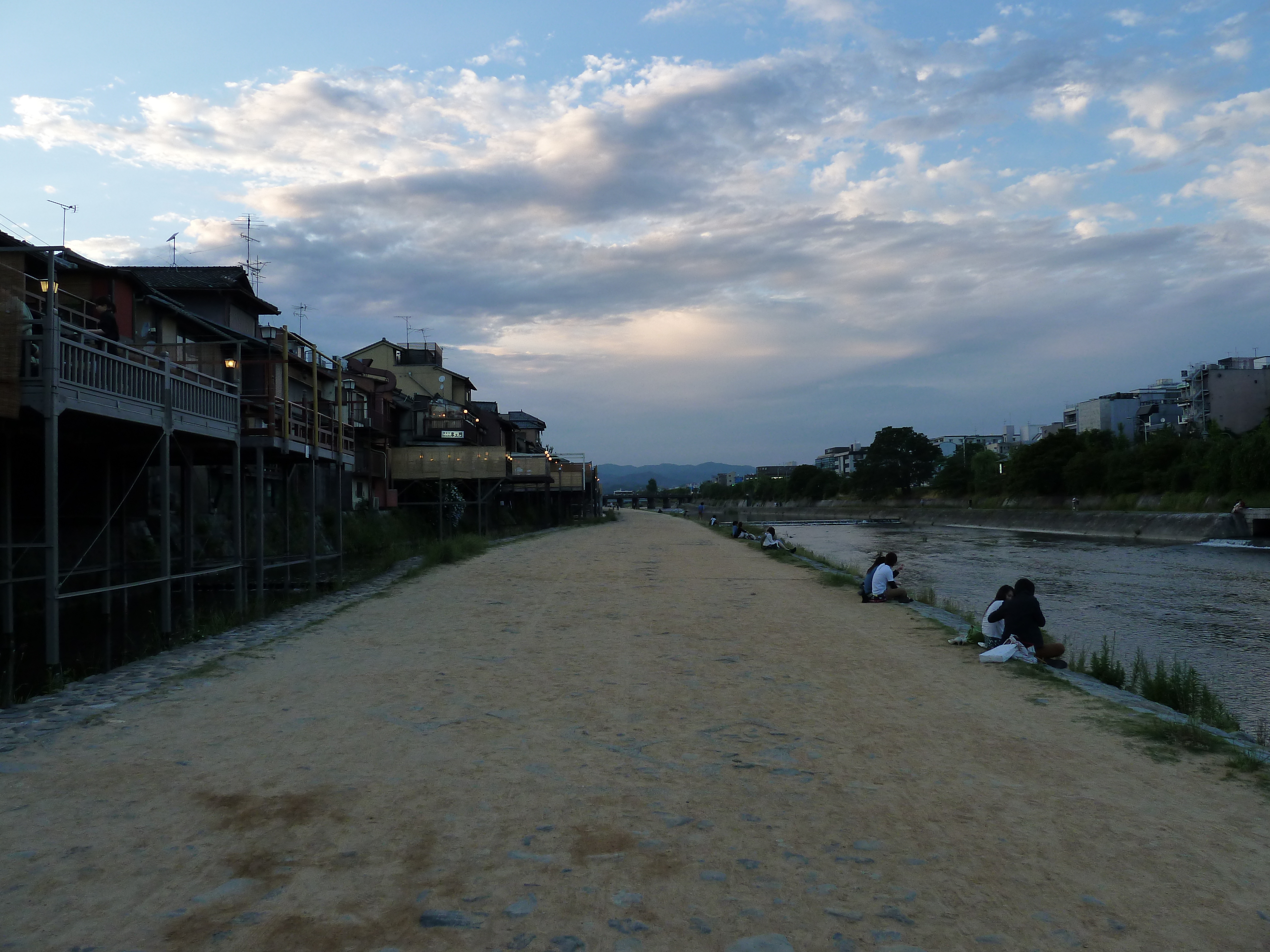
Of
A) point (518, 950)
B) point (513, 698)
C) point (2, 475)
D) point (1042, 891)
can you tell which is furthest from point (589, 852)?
point (2, 475)

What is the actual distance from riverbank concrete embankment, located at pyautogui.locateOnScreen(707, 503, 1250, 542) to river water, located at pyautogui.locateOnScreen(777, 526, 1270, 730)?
3.29 metres

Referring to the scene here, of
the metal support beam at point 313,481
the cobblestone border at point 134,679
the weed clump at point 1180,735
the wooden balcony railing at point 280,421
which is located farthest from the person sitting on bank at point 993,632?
the wooden balcony railing at point 280,421

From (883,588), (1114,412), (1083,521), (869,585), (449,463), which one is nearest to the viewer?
(883,588)

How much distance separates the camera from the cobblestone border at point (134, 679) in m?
7.13

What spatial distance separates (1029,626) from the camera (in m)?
10.5

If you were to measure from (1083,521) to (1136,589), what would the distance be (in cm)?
4013

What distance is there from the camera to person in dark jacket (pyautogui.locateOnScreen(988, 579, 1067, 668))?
33.9 feet

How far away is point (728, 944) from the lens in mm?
3600

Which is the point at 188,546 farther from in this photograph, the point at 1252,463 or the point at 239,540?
the point at 1252,463

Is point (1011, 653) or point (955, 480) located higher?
point (955, 480)

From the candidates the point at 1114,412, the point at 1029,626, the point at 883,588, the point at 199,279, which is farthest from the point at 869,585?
the point at 1114,412

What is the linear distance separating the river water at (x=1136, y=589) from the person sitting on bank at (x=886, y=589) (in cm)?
270

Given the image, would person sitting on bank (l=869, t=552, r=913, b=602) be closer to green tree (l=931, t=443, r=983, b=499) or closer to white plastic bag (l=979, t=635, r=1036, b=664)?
white plastic bag (l=979, t=635, r=1036, b=664)

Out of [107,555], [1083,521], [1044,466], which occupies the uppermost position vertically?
[1044,466]
